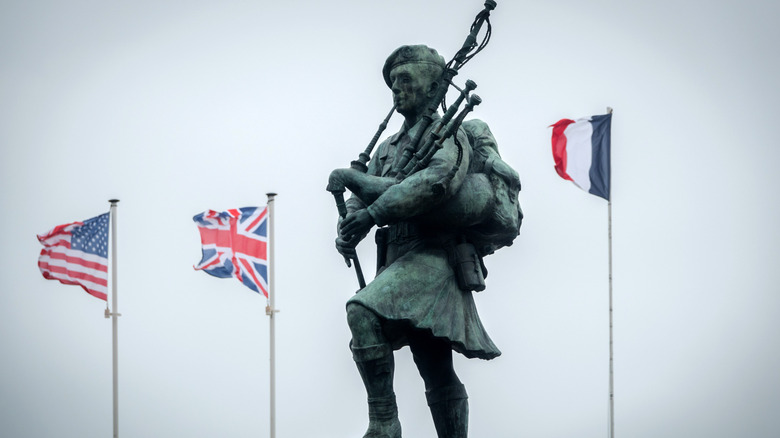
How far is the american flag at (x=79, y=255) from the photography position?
27781 millimetres

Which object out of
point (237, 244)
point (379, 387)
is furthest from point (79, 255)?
point (379, 387)

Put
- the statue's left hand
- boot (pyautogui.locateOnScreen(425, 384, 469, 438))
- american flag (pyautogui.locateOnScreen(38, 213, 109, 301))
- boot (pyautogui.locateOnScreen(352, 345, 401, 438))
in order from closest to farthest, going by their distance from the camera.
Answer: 1. boot (pyautogui.locateOnScreen(352, 345, 401, 438))
2. the statue's left hand
3. boot (pyautogui.locateOnScreen(425, 384, 469, 438))
4. american flag (pyautogui.locateOnScreen(38, 213, 109, 301))

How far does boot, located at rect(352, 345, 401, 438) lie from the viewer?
13.6m

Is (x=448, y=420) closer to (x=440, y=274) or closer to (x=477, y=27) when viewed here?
(x=440, y=274)

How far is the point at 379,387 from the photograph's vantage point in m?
13.7

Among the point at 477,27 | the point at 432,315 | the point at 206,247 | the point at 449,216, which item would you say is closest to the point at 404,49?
the point at 477,27

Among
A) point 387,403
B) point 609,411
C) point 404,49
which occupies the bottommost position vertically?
point 609,411

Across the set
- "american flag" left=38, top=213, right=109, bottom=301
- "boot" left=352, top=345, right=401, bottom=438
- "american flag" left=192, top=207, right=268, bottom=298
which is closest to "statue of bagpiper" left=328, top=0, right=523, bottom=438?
"boot" left=352, top=345, right=401, bottom=438

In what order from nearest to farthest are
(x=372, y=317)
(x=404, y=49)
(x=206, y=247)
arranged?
1. (x=372, y=317)
2. (x=404, y=49)
3. (x=206, y=247)

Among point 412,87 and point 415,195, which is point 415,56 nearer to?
point 412,87

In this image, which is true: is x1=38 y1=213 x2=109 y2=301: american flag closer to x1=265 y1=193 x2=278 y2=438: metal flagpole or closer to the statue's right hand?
x1=265 y1=193 x2=278 y2=438: metal flagpole

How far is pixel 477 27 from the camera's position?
46.6 ft

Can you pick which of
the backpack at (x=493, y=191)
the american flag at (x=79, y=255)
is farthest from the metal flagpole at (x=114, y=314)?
the backpack at (x=493, y=191)

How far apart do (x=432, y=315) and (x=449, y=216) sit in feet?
3.08
